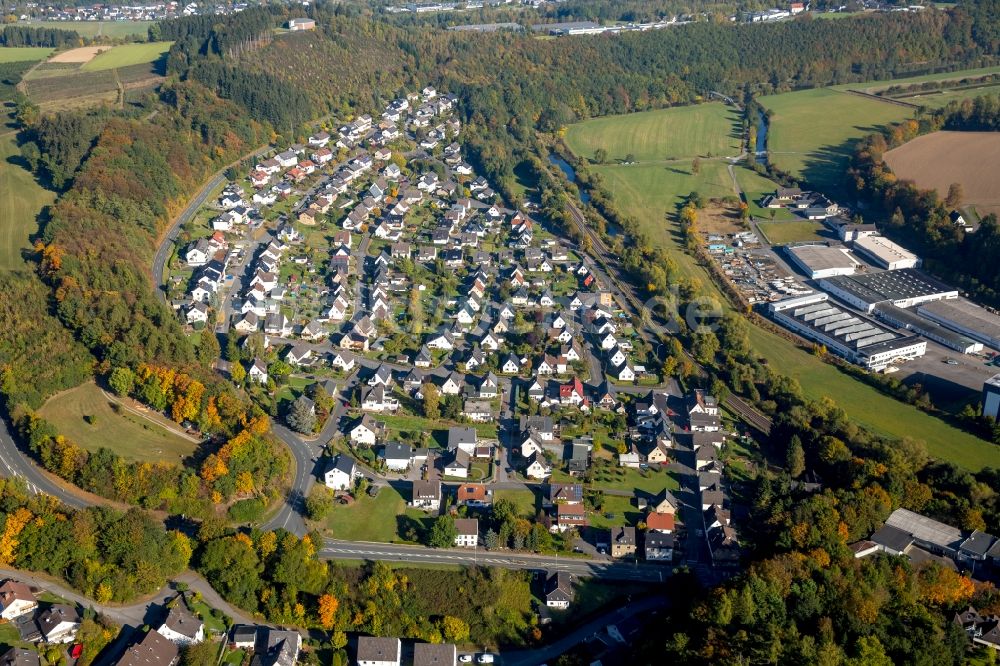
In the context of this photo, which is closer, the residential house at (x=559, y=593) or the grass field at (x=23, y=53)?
the residential house at (x=559, y=593)

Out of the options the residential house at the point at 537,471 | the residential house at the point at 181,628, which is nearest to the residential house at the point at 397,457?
the residential house at the point at 537,471

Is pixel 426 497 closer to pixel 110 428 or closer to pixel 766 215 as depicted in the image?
pixel 110 428

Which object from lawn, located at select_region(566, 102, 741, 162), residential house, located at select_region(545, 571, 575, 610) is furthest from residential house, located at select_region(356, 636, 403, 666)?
lawn, located at select_region(566, 102, 741, 162)

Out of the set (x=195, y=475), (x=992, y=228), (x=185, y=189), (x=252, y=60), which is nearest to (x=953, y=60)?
(x=992, y=228)

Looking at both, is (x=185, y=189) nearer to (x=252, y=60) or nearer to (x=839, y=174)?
(x=252, y=60)

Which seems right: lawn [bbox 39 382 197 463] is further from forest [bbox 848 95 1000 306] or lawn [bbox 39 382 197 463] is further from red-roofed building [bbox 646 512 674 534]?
forest [bbox 848 95 1000 306]

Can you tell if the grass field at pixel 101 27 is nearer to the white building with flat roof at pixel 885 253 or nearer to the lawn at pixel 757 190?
the lawn at pixel 757 190
